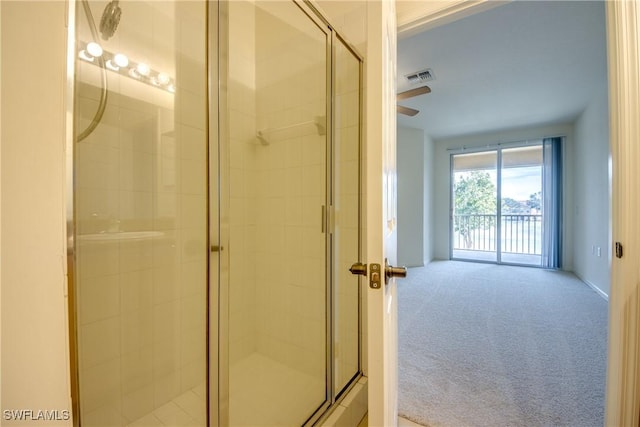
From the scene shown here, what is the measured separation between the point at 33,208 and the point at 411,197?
4.84m

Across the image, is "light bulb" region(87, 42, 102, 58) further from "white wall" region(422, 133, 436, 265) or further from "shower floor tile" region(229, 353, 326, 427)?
"white wall" region(422, 133, 436, 265)

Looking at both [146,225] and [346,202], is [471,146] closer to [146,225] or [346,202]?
[346,202]

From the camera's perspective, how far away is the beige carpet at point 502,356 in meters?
1.36

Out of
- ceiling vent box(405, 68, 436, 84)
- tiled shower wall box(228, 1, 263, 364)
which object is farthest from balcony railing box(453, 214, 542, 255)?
tiled shower wall box(228, 1, 263, 364)

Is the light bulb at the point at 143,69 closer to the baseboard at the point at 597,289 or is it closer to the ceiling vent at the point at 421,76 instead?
the ceiling vent at the point at 421,76

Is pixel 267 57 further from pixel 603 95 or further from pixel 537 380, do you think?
pixel 603 95

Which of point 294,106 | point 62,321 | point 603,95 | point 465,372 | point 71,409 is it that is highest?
point 603,95

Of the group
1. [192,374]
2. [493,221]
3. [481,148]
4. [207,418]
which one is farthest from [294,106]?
[493,221]

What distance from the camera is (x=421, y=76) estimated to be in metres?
2.82

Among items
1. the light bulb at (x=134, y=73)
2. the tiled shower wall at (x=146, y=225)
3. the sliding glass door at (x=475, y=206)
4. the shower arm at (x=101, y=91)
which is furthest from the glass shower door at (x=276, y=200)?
the sliding glass door at (x=475, y=206)

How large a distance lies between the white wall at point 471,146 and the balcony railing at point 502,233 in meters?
0.31

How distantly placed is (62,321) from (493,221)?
595cm

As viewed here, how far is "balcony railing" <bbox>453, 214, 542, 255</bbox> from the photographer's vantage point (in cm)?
478

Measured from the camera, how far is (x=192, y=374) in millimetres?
1340
